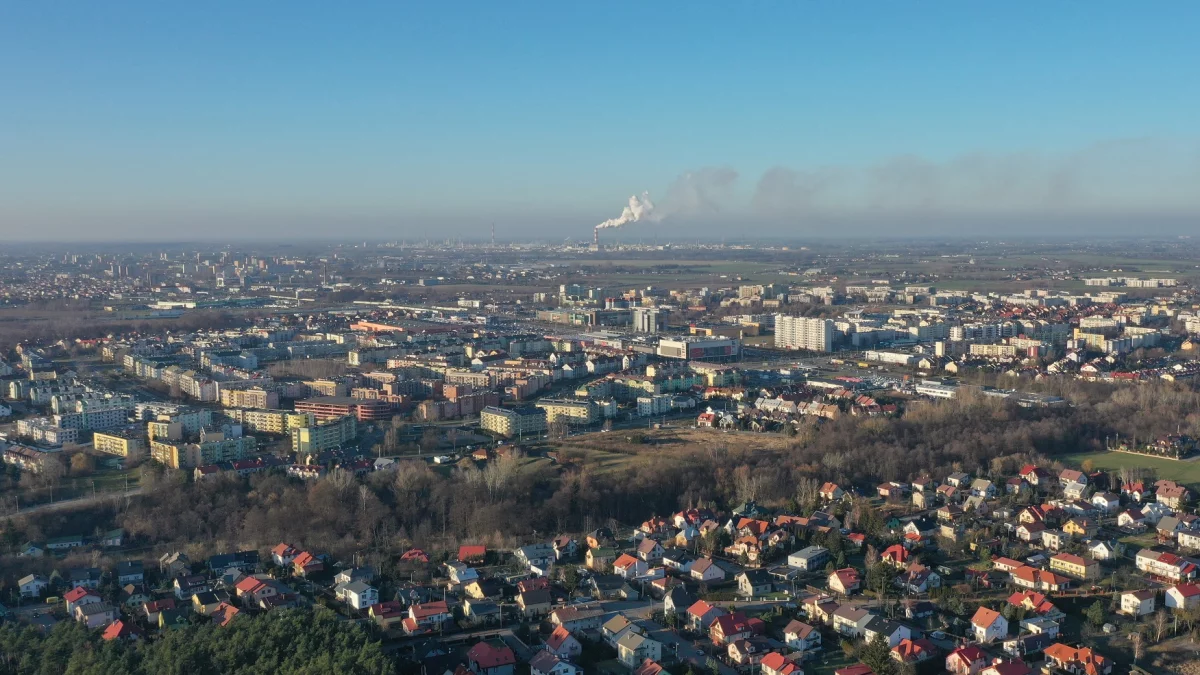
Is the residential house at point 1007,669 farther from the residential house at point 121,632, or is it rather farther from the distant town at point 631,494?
the residential house at point 121,632

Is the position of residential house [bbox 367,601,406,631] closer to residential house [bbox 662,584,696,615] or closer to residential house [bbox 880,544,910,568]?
residential house [bbox 662,584,696,615]

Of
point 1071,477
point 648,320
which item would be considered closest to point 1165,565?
point 1071,477

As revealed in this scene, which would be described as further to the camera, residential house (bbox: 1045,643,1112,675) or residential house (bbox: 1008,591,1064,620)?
residential house (bbox: 1008,591,1064,620)

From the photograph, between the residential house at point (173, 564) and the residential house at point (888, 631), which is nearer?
the residential house at point (888, 631)

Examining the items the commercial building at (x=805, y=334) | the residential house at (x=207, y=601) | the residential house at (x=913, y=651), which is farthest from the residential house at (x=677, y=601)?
the commercial building at (x=805, y=334)

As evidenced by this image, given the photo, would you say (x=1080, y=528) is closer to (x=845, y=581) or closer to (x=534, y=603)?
(x=845, y=581)

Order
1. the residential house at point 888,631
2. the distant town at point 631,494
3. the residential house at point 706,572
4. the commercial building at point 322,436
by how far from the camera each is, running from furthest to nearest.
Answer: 1. the commercial building at point 322,436
2. the residential house at point 706,572
3. the distant town at point 631,494
4. the residential house at point 888,631

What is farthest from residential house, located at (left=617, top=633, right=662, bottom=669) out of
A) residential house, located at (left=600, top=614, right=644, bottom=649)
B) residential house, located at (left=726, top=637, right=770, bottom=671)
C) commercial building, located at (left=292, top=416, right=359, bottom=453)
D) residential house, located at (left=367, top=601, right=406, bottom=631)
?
commercial building, located at (left=292, top=416, right=359, bottom=453)
